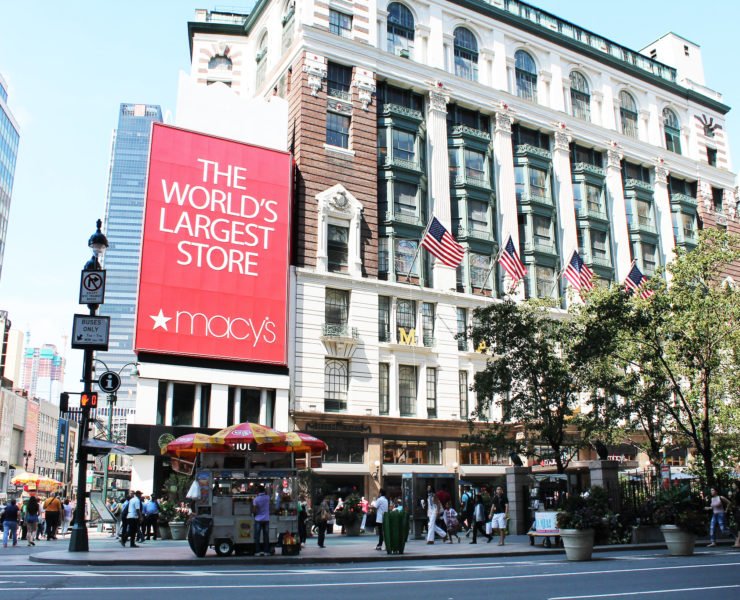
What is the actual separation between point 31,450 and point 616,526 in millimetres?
131080

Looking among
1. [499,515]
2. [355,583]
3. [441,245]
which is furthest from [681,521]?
[441,245]

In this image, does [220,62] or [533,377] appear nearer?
[533,377]

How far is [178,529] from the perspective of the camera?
27.9 meters

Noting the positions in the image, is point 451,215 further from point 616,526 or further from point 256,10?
point 616,526

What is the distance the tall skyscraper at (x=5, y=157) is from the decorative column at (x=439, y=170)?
7502 cm

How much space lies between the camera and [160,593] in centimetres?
1077

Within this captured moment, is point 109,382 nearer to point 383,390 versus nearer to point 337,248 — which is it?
point 383,390

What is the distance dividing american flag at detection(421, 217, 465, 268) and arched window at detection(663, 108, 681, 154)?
31.3 m

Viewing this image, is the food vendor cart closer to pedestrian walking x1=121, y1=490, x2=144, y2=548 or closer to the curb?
the curb

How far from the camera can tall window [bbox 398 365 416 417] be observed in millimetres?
41312

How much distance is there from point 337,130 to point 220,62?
15.2 m

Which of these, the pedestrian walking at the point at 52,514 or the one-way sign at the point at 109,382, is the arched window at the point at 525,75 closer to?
the one-way sign at the point at 109,382

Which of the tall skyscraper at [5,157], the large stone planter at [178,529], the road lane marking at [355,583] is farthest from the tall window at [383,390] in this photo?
the tall skyscraper at [5,157]

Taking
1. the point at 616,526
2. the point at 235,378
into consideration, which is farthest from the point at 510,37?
the point at 616,526
